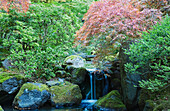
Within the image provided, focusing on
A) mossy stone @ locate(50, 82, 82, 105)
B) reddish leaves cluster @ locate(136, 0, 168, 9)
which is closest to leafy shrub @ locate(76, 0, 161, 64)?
reddish leaves cluster @ locate(136, 0, 168, 9)

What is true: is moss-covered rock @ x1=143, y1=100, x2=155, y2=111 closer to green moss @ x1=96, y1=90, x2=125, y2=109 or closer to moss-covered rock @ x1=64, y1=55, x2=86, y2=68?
green moss @ x1=96, y1=90, x2=125, y2=109

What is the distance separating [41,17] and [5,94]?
4.24 meters

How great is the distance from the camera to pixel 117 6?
19.6 feet

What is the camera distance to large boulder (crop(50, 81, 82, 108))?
675 centimetres

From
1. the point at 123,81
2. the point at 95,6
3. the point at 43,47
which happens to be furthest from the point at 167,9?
the point at 43,47

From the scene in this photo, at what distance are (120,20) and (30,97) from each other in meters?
4.23

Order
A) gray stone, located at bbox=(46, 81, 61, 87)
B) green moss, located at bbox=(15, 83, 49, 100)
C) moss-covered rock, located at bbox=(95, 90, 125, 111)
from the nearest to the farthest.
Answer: moss-covered rock, located at bbox=(95, 90, 125, 111) < green moss, located at bbox=(15, 83, 49, 100) < gray stone, located at bbox=(46, 81, 61, 87)

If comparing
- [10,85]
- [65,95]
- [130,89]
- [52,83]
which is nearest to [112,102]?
[130,89]

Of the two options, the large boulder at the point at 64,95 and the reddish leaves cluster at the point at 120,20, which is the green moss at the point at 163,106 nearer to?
the reddish leaves cluster at the point at 120,20

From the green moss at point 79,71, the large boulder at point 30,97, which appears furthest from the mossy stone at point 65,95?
the green moss at point 79,71

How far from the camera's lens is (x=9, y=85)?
6.84 m

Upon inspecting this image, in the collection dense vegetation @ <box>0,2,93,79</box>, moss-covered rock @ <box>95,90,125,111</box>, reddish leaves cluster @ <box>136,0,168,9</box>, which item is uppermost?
reddish leaves cluster @ <box>136,0,168,9</box>

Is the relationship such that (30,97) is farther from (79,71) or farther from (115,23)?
(115,23)

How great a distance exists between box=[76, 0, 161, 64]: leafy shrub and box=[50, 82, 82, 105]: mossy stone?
207cm
